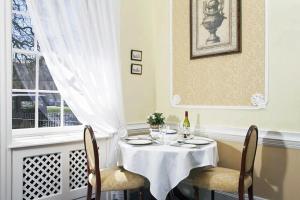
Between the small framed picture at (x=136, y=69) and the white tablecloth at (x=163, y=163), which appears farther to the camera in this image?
the small framed picture at (x=136, y=69)

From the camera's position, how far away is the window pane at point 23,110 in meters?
2.67

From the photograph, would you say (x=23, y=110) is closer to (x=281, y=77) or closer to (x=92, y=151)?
(x=92, y=151)

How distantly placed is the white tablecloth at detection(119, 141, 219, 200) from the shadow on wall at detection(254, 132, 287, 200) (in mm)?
696

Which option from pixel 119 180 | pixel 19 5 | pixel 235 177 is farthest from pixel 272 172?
pixel 19 5

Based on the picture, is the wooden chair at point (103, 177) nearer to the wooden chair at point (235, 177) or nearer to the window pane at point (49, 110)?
the wooden chair at point (235, 177)

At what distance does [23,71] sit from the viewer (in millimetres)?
2711

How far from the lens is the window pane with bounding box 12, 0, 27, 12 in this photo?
2658 mm

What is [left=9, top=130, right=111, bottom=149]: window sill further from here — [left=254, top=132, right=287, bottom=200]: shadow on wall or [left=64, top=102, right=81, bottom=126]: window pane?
[left=254, top=132, right=287, bottom=200]: shadow on wall

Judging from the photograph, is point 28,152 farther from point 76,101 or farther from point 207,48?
point 207,48

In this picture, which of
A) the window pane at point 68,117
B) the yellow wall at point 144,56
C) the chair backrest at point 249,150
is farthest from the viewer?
the yellow wall at point 144,56

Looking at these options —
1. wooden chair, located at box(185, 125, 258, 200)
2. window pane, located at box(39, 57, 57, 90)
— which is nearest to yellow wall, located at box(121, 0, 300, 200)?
wooden chair, located at box(185, 125, 258, 200)

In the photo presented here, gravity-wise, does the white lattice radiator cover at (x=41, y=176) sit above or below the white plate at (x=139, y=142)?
below

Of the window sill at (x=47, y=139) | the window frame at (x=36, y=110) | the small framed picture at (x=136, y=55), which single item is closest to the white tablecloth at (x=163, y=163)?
the window sill at (x=47, y=139)

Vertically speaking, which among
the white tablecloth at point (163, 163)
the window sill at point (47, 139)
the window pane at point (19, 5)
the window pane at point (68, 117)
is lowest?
the white tablecloth at point (163, 163)
